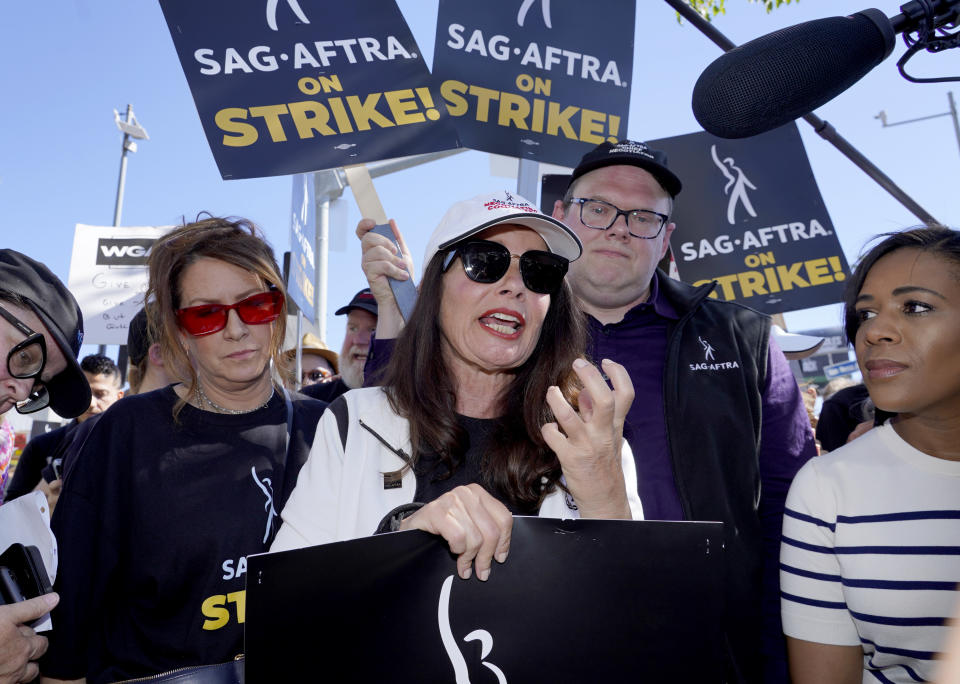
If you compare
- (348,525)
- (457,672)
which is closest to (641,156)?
(348,525)

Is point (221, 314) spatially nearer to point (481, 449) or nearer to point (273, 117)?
point (273, 117)

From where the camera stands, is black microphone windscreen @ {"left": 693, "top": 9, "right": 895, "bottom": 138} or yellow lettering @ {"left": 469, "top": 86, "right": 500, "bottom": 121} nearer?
black microphone windscreen @ {"left": 693, "top": 9, "right": 895, "bottom": 138}

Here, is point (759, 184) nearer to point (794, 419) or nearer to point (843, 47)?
Answer: point (794, 419)

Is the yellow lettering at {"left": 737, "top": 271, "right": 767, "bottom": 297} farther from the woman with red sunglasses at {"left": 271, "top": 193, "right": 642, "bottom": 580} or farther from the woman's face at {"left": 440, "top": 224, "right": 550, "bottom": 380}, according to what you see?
the woman's face at {"left": 440, "top": 224, "right": 550, "bottom": 380}

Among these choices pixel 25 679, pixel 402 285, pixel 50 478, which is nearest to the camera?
pixel 25 679

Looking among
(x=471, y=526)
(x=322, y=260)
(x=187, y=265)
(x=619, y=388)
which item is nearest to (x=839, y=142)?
(x=619, y=388)

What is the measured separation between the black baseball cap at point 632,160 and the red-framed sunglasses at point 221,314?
1495 millimetres

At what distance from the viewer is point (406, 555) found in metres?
1.48

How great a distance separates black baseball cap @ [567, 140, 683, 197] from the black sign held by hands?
1987 mm

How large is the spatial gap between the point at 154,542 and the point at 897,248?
2.52 metres

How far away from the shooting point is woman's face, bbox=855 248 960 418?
6.85 ft

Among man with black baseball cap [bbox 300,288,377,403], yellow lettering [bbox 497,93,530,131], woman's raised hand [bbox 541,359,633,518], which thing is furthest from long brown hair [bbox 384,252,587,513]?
man with black baseball cap [bbox 300,288,377,403]

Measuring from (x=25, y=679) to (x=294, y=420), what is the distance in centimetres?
111

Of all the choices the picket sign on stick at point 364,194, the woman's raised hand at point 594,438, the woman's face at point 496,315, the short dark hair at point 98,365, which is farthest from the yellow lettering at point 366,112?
the short dark hair at point 98,365
